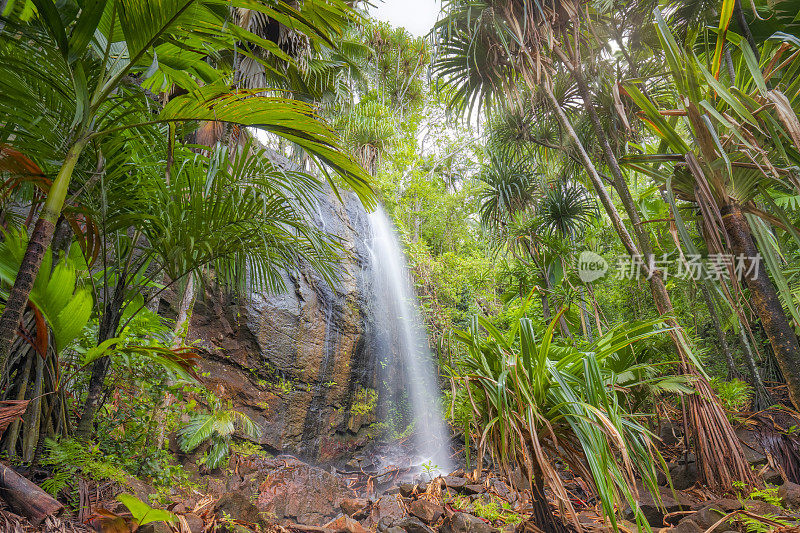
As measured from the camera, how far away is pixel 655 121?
200 centimetres

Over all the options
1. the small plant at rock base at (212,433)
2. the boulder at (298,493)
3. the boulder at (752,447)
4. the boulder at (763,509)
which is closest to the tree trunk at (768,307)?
the boulder at (763,509)

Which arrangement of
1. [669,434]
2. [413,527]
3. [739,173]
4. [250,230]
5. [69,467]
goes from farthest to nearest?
[669,434] → [250,230] → [739,173] → [413,527] → [69,467]

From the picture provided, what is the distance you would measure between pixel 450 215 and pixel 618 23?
714 cm

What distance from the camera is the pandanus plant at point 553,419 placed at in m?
1.19

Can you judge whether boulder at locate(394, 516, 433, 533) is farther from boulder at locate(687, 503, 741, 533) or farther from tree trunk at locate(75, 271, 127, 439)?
tree trunk at locate(75, 271, 127, 439)

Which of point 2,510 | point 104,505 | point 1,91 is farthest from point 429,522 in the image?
point 1,91

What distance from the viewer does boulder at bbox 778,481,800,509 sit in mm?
1858

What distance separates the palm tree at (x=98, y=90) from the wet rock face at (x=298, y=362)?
3.06m

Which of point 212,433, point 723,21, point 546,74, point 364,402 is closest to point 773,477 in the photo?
point 723,21

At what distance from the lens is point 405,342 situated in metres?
8.09

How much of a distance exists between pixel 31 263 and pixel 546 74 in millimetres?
3872

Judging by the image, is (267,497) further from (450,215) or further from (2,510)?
(450,215)

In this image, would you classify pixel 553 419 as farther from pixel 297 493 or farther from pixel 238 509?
pixel 297 493

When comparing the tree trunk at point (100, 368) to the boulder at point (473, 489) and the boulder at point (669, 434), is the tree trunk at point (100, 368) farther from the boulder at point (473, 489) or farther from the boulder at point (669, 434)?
the boulder at point (669, 434)
